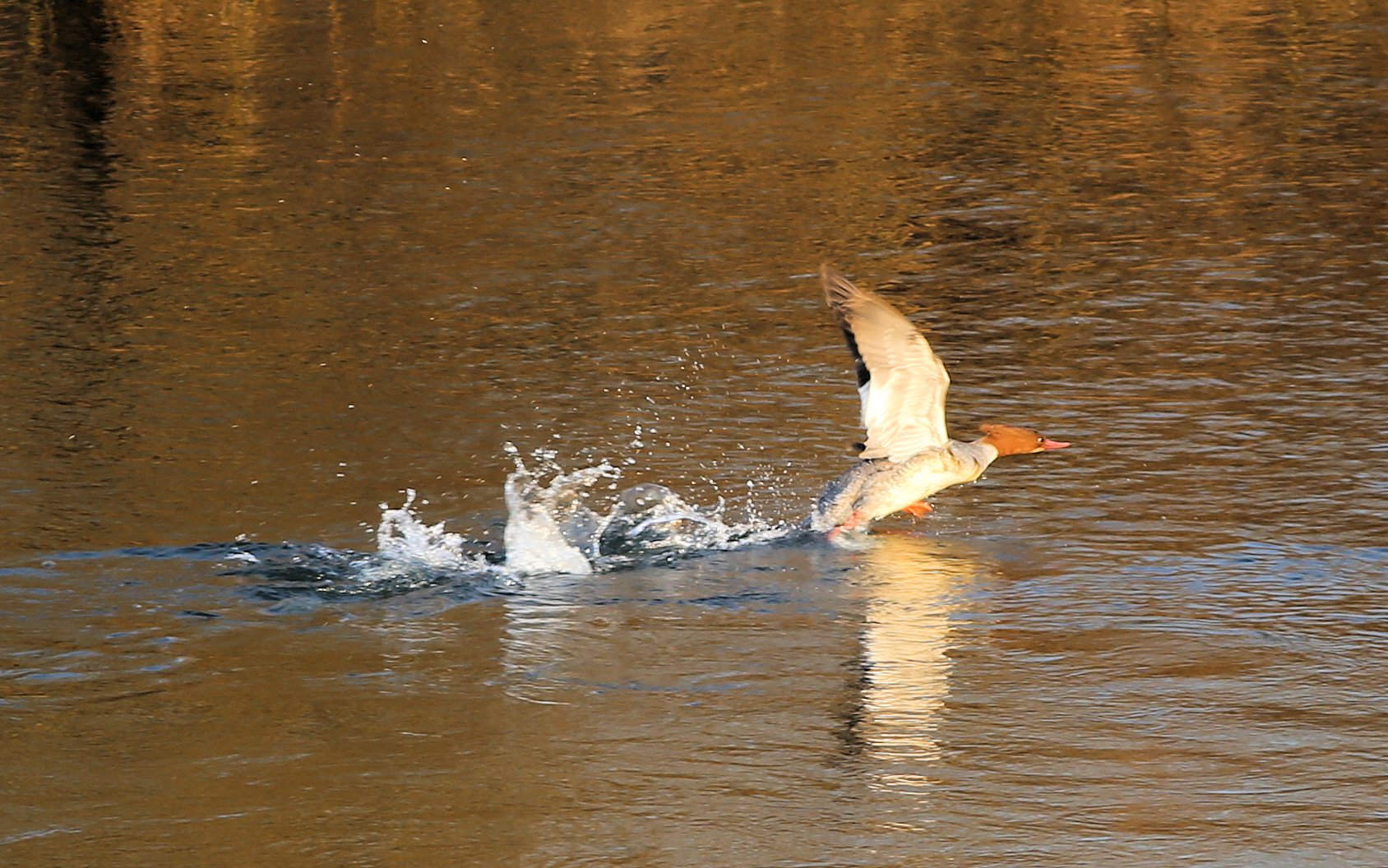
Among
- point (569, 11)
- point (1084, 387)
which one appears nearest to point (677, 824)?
point (1084, 387)

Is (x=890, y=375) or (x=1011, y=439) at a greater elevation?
(x=890, y=375)

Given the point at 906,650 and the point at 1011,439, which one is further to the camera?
the point at 1011,439

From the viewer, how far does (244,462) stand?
27.8ft

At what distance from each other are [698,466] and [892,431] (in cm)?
100

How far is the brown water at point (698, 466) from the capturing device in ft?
16.9

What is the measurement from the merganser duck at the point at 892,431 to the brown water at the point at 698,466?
0.75 ft

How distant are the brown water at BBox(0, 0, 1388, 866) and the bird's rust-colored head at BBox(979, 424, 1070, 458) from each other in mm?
181

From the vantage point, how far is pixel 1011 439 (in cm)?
784

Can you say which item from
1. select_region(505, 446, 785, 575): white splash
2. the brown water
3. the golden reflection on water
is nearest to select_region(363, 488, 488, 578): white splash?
the brown water

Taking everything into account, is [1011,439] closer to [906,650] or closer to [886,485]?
[886,485]

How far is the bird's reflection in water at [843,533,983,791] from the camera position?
5391 millimetres

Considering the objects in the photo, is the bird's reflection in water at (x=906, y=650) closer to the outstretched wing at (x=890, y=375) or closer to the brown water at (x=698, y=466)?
the brown water at (x=698, y=466)

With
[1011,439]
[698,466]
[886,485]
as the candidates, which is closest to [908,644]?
[886,485]

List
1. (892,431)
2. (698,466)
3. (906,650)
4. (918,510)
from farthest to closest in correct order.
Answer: (698,466), (918,510), (892,431), (906,650)
